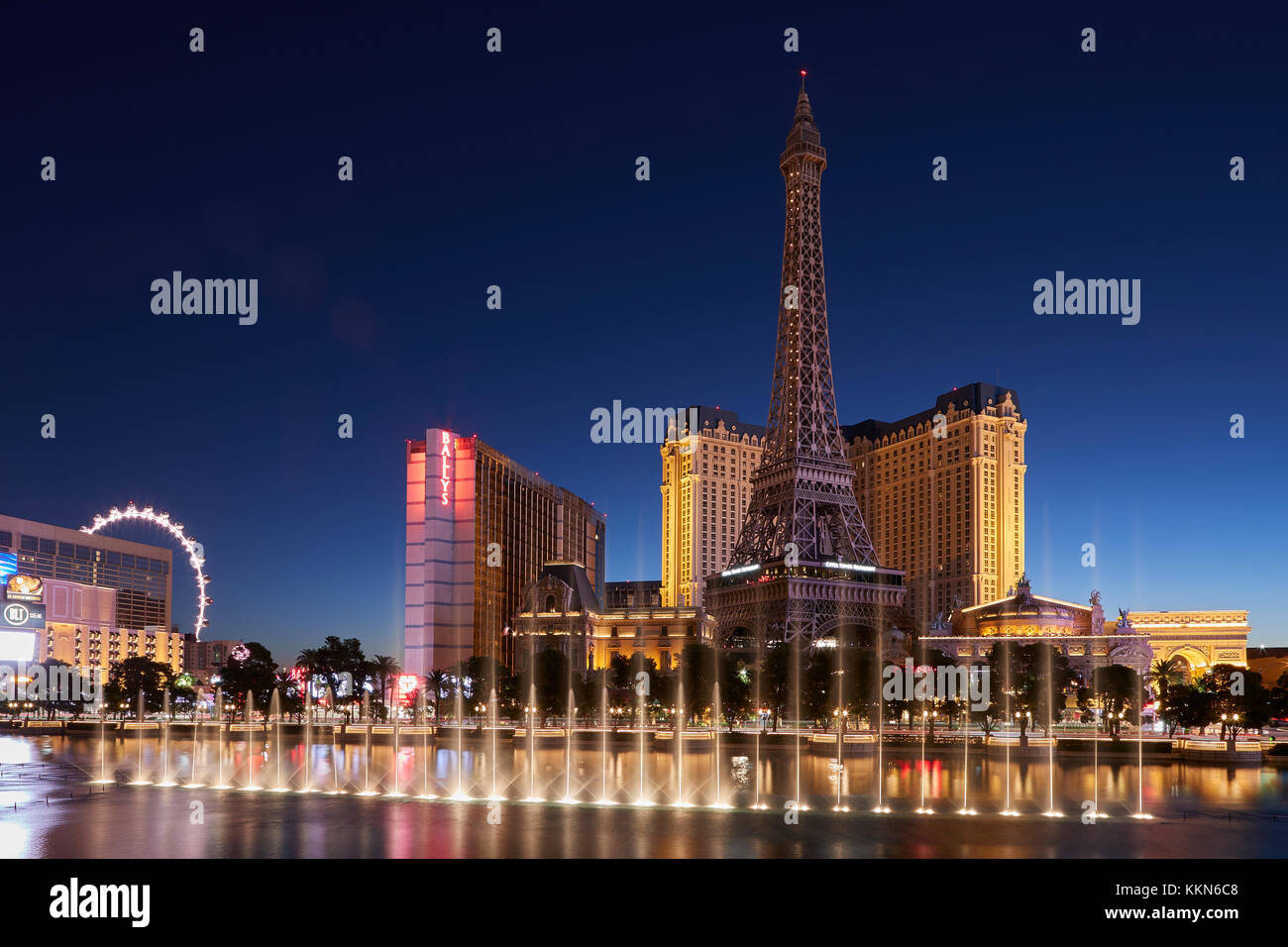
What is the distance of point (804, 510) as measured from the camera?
117750mm

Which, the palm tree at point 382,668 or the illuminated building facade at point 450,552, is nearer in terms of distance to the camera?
the palm tree at point 382,668

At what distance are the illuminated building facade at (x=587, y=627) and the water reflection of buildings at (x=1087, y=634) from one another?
34.8 metres

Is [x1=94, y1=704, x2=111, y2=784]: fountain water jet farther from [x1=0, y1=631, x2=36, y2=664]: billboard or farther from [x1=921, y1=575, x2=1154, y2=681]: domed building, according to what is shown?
[x1=921, y1=575, x2=1154, y2=681]: domed building

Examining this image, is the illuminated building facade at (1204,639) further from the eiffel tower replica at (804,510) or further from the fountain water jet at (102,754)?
the fountain water jet at (102,754)

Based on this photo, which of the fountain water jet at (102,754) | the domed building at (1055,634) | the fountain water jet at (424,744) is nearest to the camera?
the fountain water jet at (424,744)

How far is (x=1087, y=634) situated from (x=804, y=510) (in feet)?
131

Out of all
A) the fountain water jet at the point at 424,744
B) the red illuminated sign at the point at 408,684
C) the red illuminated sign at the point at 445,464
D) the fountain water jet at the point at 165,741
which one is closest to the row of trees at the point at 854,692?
the fountain water jet at the point at 424,744

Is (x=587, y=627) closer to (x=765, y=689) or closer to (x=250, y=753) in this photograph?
(x=765, y=689)

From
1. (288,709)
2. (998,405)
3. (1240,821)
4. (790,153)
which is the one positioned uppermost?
(790,153)

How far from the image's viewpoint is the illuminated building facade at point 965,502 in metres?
175
